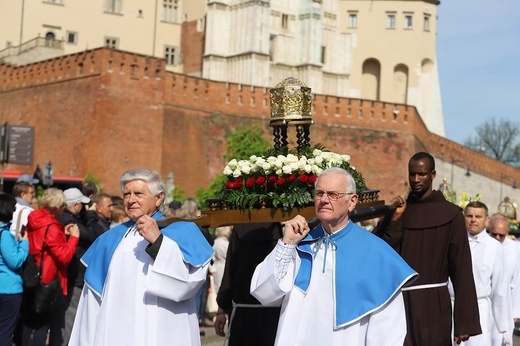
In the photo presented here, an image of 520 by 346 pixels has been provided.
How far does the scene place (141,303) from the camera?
6.21 metres

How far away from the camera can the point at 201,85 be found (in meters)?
47.0

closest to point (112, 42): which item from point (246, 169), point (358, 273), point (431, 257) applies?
point (246, 169)

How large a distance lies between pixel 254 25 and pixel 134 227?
51532 millimetres

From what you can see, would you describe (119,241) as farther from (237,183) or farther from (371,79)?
(371,79)

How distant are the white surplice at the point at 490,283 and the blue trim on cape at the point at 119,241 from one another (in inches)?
170

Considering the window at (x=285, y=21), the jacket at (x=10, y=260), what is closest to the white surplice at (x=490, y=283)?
the jacket at (x=10, y=260)

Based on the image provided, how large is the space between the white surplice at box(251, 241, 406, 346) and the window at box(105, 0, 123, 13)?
5667cm

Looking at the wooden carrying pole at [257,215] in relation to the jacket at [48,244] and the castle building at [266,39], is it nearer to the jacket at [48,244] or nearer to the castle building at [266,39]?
the jacket at [48,244]

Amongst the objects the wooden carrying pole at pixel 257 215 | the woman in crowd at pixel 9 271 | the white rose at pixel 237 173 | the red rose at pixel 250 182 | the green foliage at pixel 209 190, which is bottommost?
the woman in crowd at pixel 9 271

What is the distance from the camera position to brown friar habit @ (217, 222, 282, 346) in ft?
26.5

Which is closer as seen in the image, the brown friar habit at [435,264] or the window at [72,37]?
the brown friar habit at [435,264]

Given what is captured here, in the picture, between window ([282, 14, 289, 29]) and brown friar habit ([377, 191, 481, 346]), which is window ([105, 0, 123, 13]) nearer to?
window ([282, 14, 289, 29])

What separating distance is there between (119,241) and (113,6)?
184 feet

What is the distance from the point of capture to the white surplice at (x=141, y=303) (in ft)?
19.9
